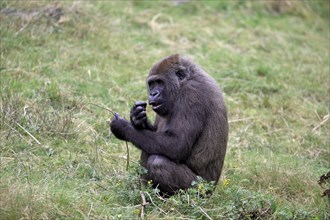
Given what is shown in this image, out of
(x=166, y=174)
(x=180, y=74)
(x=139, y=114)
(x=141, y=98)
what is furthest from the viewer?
(x=141, y=98)

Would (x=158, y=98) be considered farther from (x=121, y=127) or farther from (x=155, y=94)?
(x=121, y=127)

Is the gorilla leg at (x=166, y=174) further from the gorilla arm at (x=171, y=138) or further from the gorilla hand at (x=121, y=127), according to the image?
the gorilla hand at (x=121, y=127)

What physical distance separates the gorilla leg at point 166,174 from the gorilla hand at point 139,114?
1.12 feet

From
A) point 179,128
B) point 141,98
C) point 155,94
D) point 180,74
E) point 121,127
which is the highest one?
point 180,74

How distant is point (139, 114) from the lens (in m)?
5.98

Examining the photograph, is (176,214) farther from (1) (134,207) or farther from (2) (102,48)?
(2) (102,48)

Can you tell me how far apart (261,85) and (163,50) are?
1.80 m

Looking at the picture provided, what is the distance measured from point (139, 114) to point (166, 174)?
2.07ft

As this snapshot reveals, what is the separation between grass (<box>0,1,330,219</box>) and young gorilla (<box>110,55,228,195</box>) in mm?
232

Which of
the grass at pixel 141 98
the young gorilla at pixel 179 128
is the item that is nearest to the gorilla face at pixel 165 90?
the young gorilla at pixel 179 128

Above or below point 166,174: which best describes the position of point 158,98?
above

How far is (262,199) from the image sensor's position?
5730mm

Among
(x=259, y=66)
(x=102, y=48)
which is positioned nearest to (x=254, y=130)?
(x=259, y=66)

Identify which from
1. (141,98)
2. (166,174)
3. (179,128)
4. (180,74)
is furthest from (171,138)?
(141,98)
